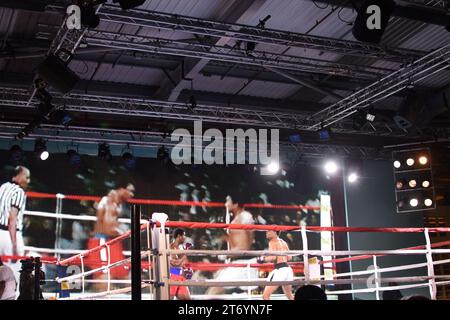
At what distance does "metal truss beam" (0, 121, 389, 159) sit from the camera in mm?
9039

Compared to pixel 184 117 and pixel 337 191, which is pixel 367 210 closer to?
pixel 337 191

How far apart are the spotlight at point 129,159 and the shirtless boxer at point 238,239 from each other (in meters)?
1.88

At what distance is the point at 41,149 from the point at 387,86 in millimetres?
5284

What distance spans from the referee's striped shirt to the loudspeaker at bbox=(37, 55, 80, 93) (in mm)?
3171

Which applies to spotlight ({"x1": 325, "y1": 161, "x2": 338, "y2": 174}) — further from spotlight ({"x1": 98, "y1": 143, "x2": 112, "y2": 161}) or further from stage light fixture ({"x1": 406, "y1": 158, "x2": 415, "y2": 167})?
spotlight ({"x1": 98, "y1": 143, "x2": 112, "y2": 161})

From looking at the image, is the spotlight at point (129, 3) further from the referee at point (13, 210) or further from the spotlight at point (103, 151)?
the referee at point (13, 210)

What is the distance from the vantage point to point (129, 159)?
944 centimetres

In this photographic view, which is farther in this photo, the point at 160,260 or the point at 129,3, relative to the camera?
the point at 129,3

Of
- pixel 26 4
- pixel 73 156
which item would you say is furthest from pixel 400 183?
pixel 26 4

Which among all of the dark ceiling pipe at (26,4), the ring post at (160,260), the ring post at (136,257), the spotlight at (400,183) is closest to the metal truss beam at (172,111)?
the spotlight at (400,183)

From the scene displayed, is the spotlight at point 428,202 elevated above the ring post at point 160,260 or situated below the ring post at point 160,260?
above

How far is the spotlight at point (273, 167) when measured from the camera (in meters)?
10.5

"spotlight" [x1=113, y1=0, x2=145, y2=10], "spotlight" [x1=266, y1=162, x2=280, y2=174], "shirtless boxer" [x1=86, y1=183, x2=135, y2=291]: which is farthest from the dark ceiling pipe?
"spotlight" [x1=266, y1=162, x2=280, y2=174]

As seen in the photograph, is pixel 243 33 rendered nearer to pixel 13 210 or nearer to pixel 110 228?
pixel 110 228
